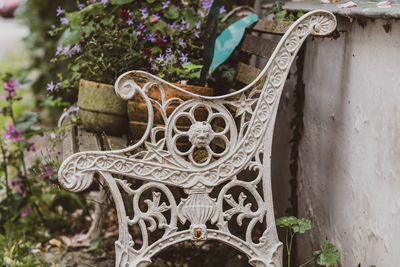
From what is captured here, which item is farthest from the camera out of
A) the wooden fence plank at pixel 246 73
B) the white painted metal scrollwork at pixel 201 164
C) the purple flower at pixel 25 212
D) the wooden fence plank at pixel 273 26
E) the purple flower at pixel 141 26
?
the purple flower at pixel 25 212

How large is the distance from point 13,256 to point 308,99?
187 cm

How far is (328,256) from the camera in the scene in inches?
77.2

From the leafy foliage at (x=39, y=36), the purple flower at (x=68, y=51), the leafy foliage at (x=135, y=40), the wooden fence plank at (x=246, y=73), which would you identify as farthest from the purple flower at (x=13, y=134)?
the leafy foliage at (x=39, y=36)

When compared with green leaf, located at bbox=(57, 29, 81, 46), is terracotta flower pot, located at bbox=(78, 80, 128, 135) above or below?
below

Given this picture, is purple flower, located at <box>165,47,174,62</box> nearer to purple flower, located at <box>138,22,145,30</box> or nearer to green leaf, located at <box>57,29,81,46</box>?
purple flower, located at <box>138,22,145,30</box>

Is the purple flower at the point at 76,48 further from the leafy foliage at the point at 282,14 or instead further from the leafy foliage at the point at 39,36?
the leafy foliage at the point at 39,36

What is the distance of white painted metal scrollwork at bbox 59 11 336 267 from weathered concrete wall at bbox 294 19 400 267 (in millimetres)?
226

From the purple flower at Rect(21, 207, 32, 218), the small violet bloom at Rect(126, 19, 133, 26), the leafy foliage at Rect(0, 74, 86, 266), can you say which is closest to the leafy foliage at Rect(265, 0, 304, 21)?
the small violet bloom at Rect(126, 19, 133, 26)

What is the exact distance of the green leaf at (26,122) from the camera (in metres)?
3.40

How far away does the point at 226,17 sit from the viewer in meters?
2.90

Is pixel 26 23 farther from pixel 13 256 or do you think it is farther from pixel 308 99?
pixel 308 99

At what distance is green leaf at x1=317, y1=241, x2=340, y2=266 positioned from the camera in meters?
1.93

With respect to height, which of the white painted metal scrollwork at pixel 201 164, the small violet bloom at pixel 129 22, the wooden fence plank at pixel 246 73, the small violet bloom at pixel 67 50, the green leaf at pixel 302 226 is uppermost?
the small violet bloom at pixel 129 22

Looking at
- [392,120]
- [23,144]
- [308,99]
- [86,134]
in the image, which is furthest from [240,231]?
[23,144]
